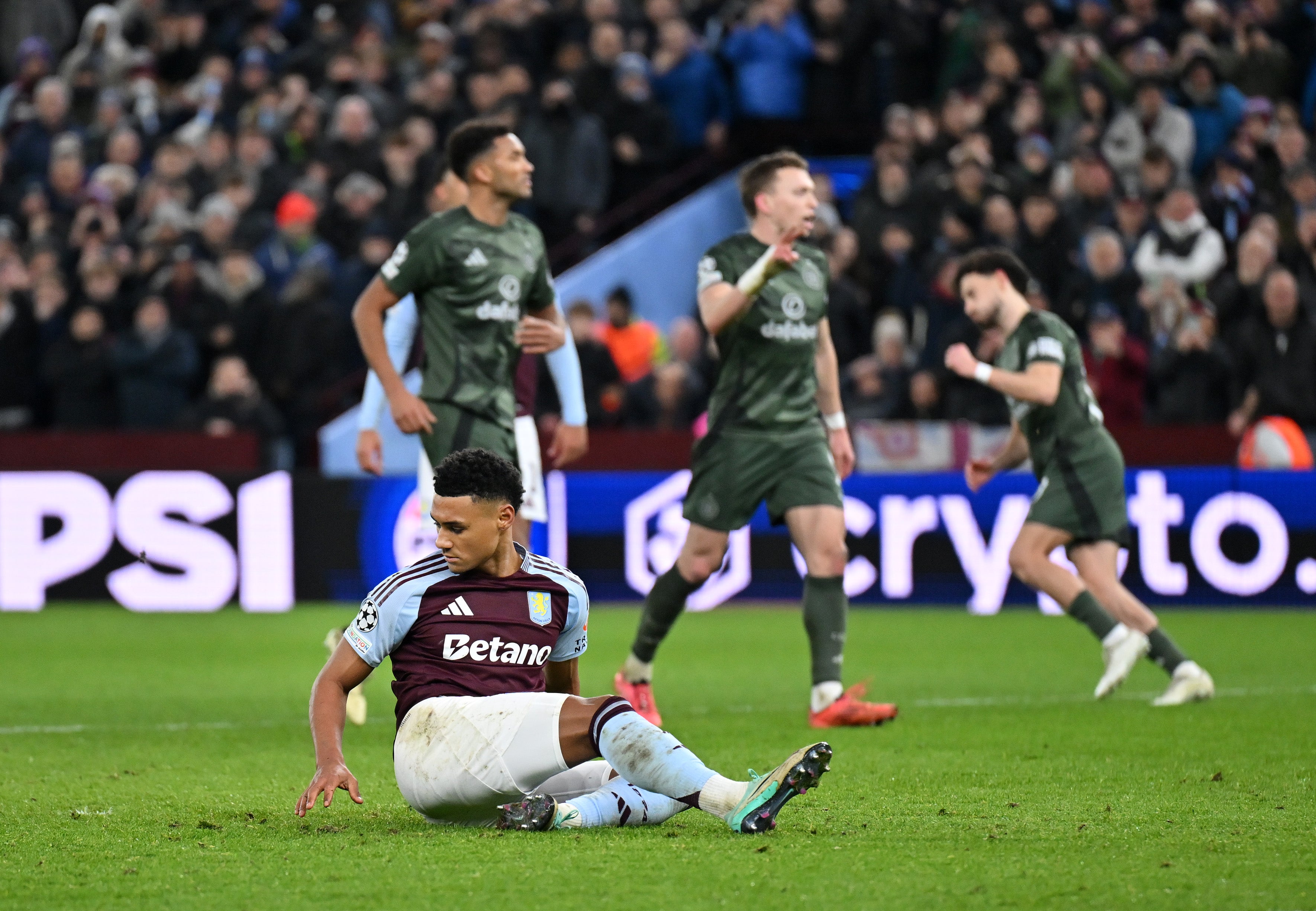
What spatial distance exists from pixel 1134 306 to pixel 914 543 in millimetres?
2531

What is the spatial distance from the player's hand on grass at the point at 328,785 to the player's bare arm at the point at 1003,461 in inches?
177

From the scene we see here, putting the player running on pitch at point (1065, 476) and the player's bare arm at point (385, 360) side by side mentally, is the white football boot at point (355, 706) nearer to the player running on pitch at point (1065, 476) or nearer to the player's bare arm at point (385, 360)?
the player's bare arm at point (385, 360)

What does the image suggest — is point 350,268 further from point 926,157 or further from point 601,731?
point 601,731

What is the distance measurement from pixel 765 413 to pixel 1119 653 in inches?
69.6

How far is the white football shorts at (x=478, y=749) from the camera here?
16.7ft

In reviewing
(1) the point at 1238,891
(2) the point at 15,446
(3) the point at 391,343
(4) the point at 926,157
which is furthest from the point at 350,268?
(1) the point at 1238,891

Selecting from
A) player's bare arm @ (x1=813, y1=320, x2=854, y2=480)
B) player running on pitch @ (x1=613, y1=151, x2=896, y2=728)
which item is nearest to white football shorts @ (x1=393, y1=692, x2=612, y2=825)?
player running on pitch @ (x1=613, y1=151, x2=896, y2=728)

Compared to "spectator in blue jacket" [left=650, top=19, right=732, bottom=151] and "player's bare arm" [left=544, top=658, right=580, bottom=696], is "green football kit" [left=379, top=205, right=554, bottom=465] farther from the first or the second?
"spectator in blue jacket" [left=650, top=19, right=732, bottom=151]

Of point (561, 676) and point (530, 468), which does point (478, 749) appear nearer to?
point (561, 676)

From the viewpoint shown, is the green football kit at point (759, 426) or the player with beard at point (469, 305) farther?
the green football kit at point (759, 426)

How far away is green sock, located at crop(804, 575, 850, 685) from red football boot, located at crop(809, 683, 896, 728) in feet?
0.47

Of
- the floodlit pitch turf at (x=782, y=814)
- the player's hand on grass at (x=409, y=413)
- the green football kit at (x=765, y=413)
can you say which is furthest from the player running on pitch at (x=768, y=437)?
the player's hand on grass at (x=409, y=413)

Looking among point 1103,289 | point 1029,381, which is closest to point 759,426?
point 1029,381

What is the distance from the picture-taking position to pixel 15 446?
15.1 meters
